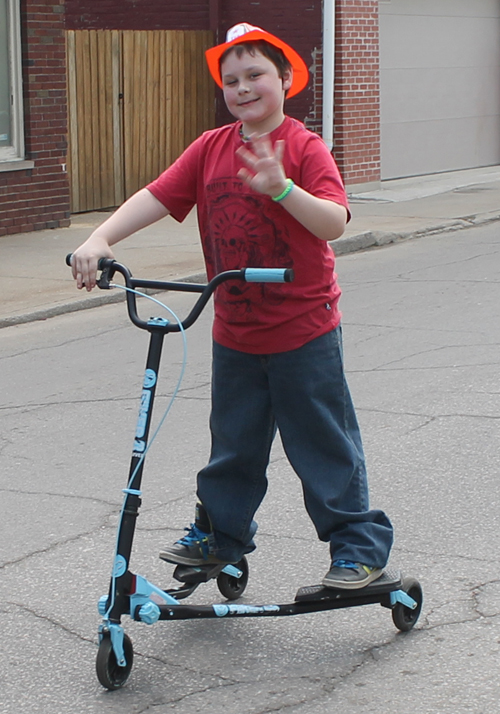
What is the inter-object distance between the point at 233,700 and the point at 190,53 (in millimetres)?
14319

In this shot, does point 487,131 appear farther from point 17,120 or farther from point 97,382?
point 97,382

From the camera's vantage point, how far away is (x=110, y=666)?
3318 millimetres

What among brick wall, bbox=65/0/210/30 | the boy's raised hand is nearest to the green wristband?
the boy's raised hand

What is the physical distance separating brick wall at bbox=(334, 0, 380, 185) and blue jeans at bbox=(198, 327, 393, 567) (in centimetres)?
1319

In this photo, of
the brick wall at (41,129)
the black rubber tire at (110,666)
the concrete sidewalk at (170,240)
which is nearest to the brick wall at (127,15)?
the concrete sidewalk at (170,240)

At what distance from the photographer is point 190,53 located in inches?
654

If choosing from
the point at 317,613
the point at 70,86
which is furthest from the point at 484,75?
the point at 317,613

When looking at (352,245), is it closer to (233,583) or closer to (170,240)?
(170,240)

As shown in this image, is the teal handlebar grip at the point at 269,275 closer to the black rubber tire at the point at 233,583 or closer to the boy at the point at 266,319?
the boy at the point at 266,319

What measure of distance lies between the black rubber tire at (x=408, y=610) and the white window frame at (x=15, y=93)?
1013cm

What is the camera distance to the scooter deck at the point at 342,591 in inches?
142

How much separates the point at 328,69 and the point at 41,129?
4.47 meters

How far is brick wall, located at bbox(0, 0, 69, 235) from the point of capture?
43.0 ft

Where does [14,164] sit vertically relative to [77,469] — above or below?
above
